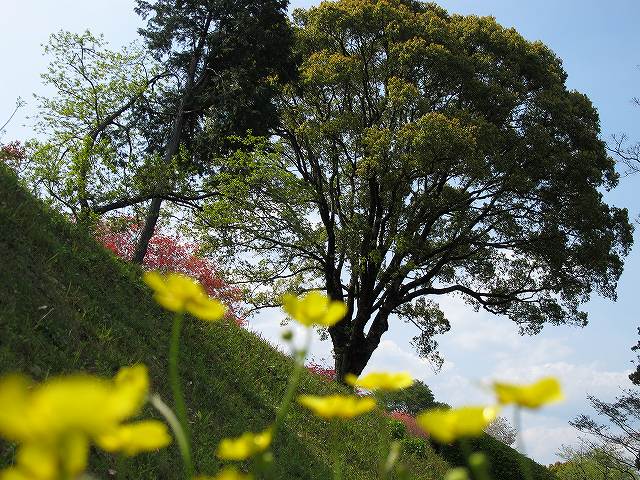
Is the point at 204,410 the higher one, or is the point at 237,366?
the point at 237,366

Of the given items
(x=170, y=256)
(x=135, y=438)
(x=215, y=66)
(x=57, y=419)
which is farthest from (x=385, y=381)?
(x=170, y=256)

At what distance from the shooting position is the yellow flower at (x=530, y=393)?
614 millimetres

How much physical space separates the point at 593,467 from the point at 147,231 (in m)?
16.9

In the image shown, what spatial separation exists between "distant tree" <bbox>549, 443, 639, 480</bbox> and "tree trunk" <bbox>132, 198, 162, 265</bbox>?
1027 cm

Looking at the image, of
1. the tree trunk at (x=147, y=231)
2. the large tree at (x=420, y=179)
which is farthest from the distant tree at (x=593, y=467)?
the tree trunk at (x=147, y=231)

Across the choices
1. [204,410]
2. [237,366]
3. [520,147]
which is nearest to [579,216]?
[520,147]

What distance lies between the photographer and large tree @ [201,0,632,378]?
12.3 m

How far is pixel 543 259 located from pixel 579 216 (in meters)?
1.40

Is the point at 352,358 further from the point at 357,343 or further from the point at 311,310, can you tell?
the point at 311,310

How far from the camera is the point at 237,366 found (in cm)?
682

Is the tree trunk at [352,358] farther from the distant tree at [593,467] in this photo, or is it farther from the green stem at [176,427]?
the green stem at [176,427]

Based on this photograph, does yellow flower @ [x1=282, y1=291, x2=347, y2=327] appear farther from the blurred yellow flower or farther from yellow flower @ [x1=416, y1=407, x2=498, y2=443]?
Result: the blurred yellow flower

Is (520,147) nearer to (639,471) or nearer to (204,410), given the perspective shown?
(639,471)

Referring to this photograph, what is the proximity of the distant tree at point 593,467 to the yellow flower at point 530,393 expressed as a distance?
1421 cm
